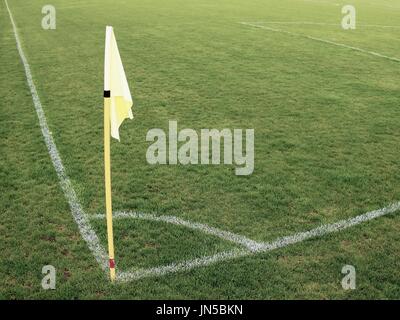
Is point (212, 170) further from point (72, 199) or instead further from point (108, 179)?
point (108, 179)

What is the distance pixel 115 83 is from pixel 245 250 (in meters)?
2.34

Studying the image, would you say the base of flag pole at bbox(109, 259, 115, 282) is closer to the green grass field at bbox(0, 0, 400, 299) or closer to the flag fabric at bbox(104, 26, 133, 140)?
the green grass field at bbox(0, 0, 400, 299)

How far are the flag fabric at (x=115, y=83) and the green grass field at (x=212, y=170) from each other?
5.30 feet

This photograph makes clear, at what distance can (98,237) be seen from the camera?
552 cm

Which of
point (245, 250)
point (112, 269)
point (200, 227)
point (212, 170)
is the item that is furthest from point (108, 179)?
point (212, 170)

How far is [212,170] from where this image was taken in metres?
7.19

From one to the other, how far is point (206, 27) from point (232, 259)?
14822 millimetres

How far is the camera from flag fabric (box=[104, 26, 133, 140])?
4.30 meters

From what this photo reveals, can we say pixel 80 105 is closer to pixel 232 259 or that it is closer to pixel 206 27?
pixel 232 259

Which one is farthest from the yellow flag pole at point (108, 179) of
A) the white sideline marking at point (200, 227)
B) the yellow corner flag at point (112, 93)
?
the white sideline marking at point (200, 227)

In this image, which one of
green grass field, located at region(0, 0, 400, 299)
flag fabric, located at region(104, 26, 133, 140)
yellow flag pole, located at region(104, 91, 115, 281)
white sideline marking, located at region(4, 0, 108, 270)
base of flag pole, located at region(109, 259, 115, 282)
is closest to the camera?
flag fabric, located at region(104, 26, 133, 140)

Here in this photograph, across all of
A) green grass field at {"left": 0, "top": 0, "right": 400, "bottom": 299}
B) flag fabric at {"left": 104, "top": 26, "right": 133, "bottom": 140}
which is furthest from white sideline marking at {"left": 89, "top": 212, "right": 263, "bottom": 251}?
flag fabric at {"left": 104, "top": 26, "right": 133, "bottom": 140}

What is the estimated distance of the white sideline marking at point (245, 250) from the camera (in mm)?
4938

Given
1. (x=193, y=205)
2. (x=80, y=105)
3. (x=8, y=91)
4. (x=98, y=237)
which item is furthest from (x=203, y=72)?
(x=98, y=237)
